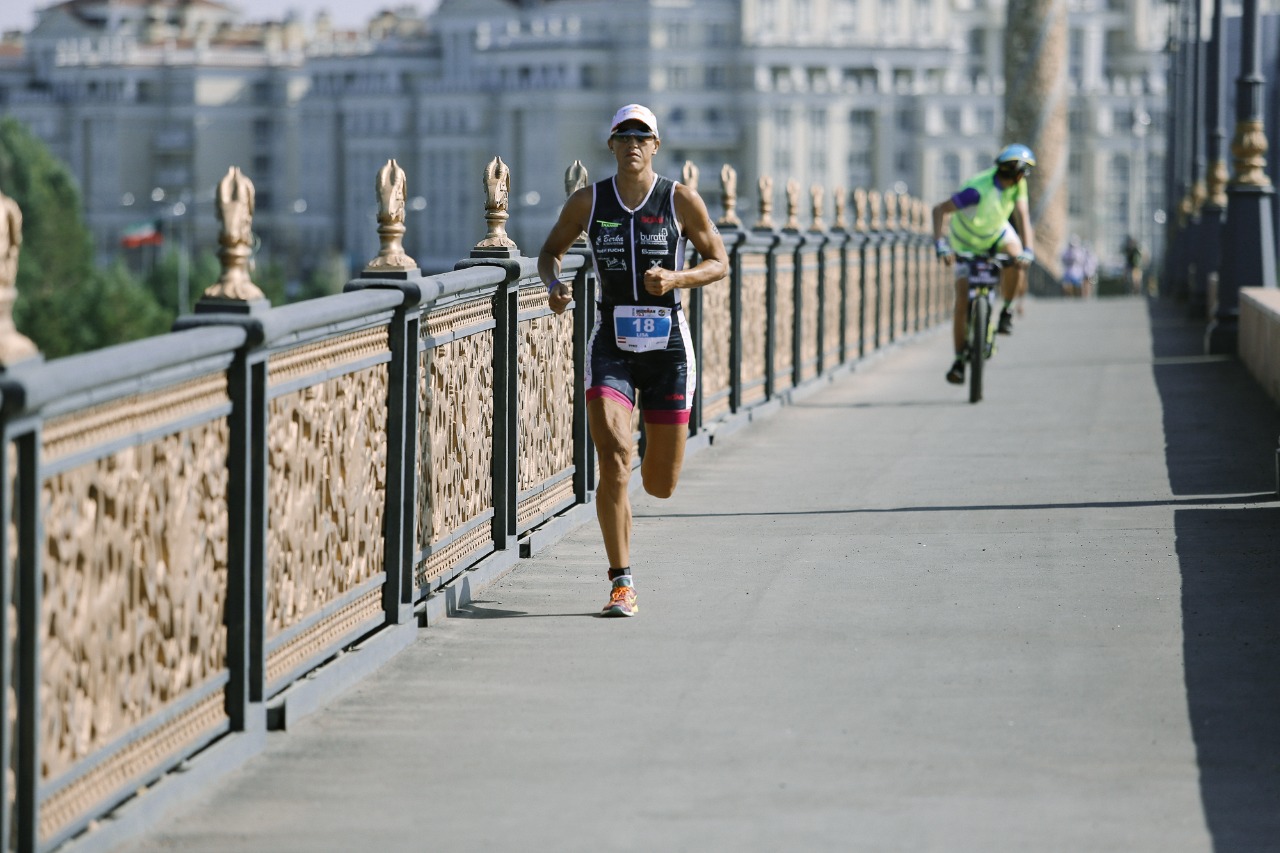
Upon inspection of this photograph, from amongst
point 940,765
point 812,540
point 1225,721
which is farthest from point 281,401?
point 812,540

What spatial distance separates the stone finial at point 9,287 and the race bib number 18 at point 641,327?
12.8ft

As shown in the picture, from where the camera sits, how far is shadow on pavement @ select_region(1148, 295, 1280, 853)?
6311 mm

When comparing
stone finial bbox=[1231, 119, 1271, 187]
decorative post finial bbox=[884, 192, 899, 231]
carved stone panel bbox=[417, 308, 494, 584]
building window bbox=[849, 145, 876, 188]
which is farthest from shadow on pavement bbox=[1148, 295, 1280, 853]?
building window bbox=[849, 145, 876, 188]

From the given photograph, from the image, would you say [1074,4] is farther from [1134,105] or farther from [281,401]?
[281,401]

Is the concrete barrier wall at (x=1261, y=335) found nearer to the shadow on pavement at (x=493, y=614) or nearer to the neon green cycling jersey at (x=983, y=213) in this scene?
the neon green cycling jersey at (x=983, y=213)

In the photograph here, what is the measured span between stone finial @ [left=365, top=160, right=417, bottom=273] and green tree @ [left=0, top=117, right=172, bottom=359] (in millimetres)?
128447

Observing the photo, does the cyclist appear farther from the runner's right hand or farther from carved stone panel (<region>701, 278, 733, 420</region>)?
the runner's right hand

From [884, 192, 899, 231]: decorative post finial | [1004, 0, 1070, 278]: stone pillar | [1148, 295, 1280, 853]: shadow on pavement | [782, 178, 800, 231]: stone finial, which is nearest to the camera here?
[1148, 295, 1280, 853]: shadow on pavement

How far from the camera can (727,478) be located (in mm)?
13750

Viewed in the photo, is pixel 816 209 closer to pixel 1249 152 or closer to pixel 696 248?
pixel 1249 152

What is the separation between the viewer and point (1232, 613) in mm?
8898

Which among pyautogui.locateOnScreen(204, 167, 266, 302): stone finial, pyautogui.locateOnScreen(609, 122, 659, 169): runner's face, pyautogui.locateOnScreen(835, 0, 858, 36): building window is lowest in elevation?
pyautogui.locateOnScreen(204, 167, 266, 302): stone finial

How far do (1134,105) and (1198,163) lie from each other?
13469 cm

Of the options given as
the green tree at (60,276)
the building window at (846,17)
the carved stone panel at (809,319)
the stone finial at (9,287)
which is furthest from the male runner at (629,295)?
the building window at (846,17)
